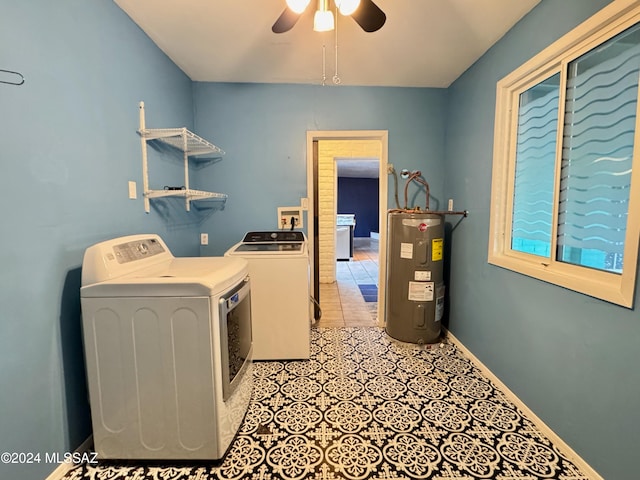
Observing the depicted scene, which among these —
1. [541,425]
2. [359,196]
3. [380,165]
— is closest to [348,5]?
[380,165]

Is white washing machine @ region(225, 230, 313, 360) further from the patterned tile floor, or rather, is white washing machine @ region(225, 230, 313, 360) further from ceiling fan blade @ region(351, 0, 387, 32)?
ceiling fan blade @ region(351, 0, 387, 32)

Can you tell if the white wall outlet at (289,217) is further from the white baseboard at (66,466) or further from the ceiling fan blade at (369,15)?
the white baseboard at (66,466)

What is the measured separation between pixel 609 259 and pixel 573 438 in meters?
0.90

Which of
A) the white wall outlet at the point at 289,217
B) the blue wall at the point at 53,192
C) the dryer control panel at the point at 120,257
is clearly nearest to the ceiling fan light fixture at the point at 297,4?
the blue wall at the point at 53,192

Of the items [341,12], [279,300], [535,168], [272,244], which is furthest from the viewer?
[272,244]

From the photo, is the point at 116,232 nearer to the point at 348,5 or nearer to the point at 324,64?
the point at 348,5

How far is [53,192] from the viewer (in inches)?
50.0

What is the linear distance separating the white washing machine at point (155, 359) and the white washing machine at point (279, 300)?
0.80 meters

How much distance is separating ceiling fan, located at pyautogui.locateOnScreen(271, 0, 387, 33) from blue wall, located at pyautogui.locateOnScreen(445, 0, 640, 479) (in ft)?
3.23

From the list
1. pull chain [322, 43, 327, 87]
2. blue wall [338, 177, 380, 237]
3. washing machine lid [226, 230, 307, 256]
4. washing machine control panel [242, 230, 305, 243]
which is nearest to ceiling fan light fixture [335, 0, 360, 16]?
pull chain [322, 43, 327, 87]

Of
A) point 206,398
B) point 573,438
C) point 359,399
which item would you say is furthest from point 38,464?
point 573,438

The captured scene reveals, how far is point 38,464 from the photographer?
47.4 inches

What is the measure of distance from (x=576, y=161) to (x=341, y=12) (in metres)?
1.41

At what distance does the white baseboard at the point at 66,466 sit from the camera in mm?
1279
